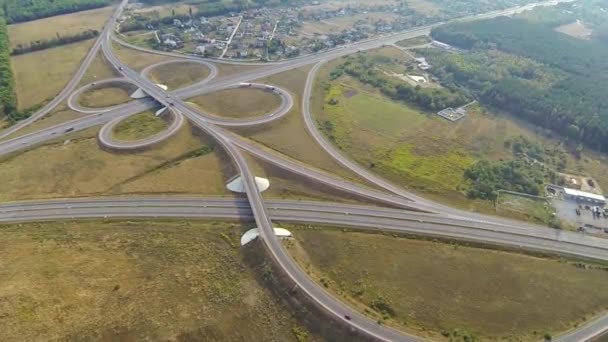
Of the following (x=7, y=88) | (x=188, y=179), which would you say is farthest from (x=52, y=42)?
(x=188, y=179)

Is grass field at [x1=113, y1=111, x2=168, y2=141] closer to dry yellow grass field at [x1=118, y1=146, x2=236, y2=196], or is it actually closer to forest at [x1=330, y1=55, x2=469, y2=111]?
dry yellow grass field at [x1=118, y1=146, x2=236, y2=196]

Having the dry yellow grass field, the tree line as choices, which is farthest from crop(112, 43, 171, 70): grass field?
the dry yellow grass field

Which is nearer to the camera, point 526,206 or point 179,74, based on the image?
point 526,206

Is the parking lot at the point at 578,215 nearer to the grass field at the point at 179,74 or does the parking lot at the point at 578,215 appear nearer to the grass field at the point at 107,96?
the grass field at the point at 179,74

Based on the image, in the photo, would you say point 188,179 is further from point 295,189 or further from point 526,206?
point 526,206

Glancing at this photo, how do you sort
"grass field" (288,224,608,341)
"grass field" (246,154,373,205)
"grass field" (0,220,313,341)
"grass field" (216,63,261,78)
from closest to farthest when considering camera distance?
"grass field" (0,220,313,341), "grass field" (288,224,608,341), "grass field" (246,154,373,205), "grass field" (216,63,261,78)

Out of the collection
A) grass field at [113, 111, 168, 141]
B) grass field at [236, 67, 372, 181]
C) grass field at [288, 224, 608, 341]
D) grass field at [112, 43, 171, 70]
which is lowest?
grass field at [288, 224, 608, 341]

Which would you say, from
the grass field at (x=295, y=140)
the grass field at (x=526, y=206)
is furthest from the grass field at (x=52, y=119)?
the grass field at (x=526, y=206)
